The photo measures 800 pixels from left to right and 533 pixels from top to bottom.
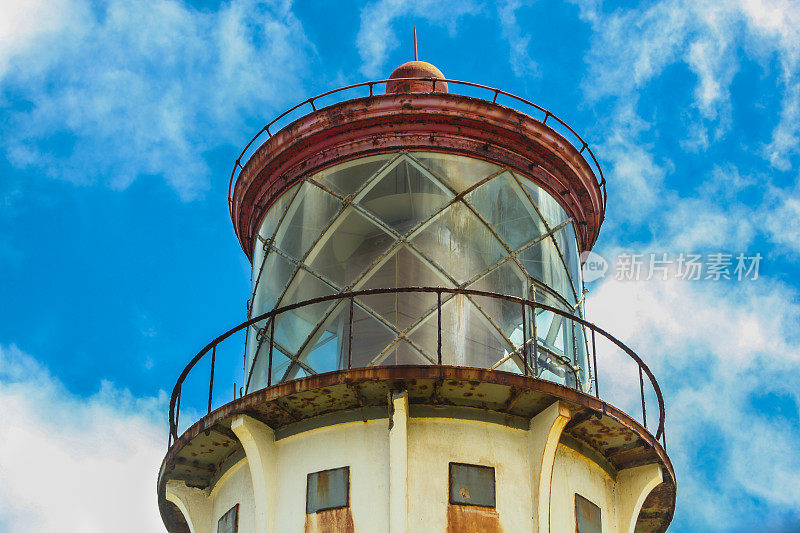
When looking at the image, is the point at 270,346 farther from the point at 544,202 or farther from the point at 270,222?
the point at 544,202

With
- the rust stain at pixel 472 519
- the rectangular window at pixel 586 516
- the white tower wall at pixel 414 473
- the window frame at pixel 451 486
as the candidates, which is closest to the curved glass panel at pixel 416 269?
the white tower wall at pixel 414 473

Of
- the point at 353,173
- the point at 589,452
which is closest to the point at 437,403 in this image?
the point at 589,452

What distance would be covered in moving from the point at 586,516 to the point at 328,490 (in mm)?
2439

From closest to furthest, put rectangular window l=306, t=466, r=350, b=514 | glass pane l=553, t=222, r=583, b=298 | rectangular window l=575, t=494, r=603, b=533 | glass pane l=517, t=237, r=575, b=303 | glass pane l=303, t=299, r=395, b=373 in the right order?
1. rectangular window l=306, t=466, r=350, b=514
2. rectangular window l=575, t=494, r=603, b=533
3. glass pane l=303, t=299, r=395, b=373
4. glass pane l=517, t=237, r=575, b=303
5. glass pane l=553, t=222, r=583, b=298

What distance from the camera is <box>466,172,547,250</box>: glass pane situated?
40.6 feet

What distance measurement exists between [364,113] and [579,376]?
11.5ft

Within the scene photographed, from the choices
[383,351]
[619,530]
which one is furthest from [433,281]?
[619,530]

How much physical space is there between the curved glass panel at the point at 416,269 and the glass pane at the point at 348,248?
0.01 metres

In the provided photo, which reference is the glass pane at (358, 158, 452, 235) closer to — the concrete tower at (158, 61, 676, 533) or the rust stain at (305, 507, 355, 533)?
the concrete tower at (158, 61, 676, 533)

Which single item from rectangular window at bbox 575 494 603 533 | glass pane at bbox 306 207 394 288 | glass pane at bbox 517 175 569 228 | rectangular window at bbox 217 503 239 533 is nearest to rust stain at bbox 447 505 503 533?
rectangular window at bbox 575 494 603 533

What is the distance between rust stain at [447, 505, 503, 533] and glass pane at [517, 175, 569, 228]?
348 cm

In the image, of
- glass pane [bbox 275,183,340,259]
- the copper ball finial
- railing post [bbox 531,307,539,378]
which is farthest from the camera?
the copper ball finial

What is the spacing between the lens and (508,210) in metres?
12.6

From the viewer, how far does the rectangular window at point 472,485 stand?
10.7 metres
